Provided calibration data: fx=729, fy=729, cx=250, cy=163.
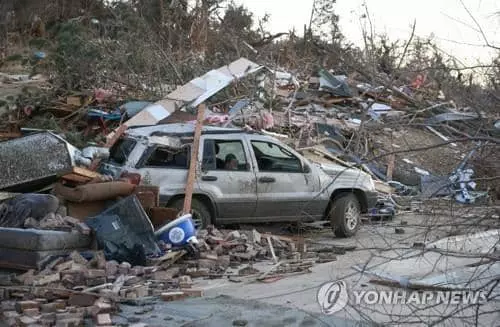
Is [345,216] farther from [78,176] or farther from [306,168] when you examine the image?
[78,176]

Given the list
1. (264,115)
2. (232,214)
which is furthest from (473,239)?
(264,115)

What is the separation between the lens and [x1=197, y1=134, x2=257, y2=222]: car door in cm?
1151

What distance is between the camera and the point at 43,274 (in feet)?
27.0

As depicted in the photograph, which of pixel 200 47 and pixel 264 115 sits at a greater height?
pixel 200 47

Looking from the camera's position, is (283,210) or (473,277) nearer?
(473,277)

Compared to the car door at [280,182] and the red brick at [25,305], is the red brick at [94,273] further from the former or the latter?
the car door at [280,182]

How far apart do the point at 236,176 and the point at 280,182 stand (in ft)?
2.75

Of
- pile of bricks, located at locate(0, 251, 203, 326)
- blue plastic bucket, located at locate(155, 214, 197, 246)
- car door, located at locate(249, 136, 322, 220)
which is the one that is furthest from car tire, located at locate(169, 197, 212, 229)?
pile of bricks, located at locate(0, 251, 203, 326)

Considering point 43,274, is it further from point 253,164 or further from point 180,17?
point 180,17

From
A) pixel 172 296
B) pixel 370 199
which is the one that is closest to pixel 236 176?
pixel 370 199

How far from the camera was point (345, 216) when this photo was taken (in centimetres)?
1245

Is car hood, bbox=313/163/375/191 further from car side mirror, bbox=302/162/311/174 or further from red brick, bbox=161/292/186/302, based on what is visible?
red brick, bbox=161/292/186/302

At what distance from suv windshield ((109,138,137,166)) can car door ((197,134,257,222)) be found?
1.15 meters

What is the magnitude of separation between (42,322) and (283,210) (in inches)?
237
